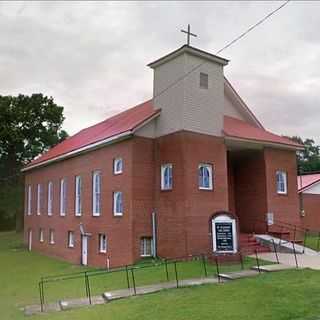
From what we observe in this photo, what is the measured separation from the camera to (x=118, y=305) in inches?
442

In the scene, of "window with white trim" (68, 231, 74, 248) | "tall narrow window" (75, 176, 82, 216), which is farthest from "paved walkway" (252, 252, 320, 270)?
"window with white trim" (68, 231, 74, 248)

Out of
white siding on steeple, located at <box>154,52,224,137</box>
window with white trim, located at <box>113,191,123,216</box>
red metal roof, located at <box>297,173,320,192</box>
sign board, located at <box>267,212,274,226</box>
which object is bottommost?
sign board, located at <box>267,212,274,226</box>

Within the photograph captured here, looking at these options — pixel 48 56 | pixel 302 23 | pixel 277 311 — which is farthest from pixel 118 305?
pixel 302 23

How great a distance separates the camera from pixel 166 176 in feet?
68.5

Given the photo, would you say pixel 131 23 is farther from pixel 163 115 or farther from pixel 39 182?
pixel 39 182

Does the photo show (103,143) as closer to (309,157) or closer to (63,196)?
(63,196)

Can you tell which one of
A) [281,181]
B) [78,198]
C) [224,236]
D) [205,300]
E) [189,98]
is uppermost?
[189,98]

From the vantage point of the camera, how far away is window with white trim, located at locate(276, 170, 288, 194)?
23.8 meters

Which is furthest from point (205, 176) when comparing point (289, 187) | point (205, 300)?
point (205, 300)

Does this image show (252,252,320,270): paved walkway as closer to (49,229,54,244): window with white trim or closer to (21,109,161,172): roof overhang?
(21,109,161,172): roof overhang

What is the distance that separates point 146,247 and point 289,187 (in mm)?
8965

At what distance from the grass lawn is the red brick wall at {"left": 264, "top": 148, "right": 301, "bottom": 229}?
22.7ft

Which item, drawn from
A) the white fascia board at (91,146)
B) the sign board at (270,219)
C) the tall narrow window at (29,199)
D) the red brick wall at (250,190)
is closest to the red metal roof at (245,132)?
the red brick wall at (250,190)

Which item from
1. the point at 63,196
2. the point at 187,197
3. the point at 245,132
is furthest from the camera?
the point at 63,196
